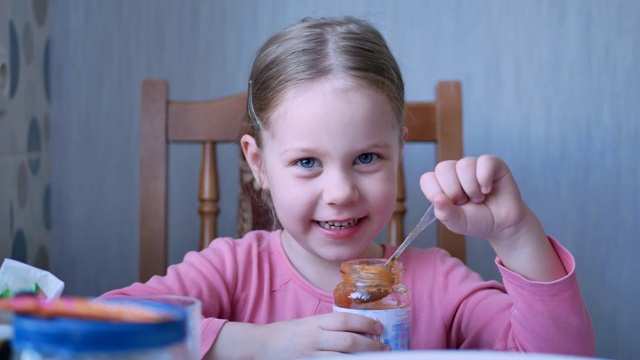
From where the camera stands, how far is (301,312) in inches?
38.8

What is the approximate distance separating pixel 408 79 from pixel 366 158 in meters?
0.72

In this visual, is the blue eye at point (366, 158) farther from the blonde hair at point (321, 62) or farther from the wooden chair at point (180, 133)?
the wooden chair at point (180, 133)

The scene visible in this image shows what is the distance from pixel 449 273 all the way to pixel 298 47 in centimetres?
39

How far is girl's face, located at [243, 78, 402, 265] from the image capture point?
2.78 feet

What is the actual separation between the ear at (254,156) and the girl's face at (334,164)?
88 millimetres

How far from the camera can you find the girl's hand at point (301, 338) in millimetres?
649

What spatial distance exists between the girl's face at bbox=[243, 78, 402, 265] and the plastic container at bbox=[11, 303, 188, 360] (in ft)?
1.79

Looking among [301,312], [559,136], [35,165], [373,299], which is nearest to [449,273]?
[301,312]

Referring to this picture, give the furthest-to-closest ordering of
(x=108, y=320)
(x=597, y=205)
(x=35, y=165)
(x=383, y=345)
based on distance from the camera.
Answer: (x=597, y=205) → (x=35, y=165) → (x=383, y=345) → (x=108, y=320)

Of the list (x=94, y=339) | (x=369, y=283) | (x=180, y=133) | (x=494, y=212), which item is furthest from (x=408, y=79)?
(x=94, y=339)

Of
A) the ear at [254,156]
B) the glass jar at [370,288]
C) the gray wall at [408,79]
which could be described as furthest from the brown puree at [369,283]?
the gray wall at [408,79]

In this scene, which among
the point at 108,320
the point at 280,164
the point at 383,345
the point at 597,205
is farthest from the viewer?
the point at 597,205

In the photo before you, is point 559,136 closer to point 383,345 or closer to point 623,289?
point 623,289

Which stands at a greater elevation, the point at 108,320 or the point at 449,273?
the point at 108,320
